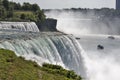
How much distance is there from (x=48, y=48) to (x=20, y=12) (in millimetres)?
88318

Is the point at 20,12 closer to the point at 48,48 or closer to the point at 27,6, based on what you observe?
the point at 27,6

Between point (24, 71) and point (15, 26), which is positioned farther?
point (15, 26)

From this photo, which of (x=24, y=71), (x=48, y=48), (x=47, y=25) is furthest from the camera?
(x=47, y=25)

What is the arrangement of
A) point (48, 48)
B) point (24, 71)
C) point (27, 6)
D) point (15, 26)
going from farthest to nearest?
point (27, 6) < point (15, 26) < point (48, 48) < point (24, 71)

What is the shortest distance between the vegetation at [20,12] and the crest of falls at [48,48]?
57233 millimetres

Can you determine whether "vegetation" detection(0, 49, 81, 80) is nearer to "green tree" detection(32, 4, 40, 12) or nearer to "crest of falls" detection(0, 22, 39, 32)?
"crest of falls" detection(0, 22, 39, 32)

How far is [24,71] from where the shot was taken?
23.0 m

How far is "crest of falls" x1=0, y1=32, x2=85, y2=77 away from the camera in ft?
118

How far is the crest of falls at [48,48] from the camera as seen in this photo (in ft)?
118

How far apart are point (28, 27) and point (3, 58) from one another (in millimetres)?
58765

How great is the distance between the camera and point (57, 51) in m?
45.2

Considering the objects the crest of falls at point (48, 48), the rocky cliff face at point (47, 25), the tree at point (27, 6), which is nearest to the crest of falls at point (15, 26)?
the crest of falls at point (48, 48)

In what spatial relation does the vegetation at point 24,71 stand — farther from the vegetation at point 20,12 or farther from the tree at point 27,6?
the tree at point 27,6

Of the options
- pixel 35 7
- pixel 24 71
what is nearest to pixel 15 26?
pixel 24 71
